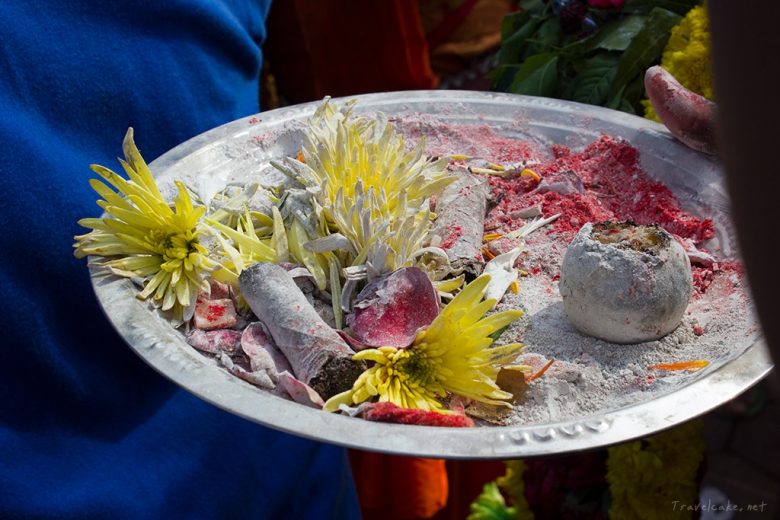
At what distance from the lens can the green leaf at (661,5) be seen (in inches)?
44.0

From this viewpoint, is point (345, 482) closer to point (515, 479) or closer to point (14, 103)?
point (515, 479)

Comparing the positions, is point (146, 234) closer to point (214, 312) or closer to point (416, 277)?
point (214, 312)

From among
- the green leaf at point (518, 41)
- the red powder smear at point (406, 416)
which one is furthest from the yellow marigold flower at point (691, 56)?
the red powder smear at point (406, 416)

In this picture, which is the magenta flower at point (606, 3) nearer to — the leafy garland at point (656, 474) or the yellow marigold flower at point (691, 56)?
the yellow marigold flower at point (691, 56)

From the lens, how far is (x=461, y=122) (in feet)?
3.17

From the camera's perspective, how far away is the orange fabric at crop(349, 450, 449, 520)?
1.57 metres

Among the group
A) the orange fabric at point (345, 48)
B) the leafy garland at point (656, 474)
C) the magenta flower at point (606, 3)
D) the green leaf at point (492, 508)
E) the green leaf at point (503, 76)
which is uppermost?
the magenta flower at point (606, 3)

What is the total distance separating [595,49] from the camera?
117 centimetres

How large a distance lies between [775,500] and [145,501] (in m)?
1.64

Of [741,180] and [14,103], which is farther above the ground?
[741,180]

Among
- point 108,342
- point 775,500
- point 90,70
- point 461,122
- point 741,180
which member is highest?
point 741,180

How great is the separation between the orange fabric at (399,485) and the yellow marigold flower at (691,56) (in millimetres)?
851

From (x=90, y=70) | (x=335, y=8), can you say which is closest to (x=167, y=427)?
(x=90, y=70)

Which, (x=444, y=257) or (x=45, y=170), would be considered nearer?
(x=444, y=257)
